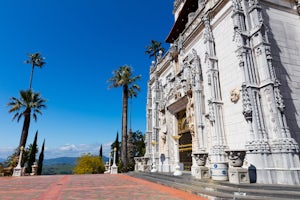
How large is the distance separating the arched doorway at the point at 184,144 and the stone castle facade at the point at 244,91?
82 millimetres

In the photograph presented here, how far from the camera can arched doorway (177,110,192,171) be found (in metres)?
A: 13.7

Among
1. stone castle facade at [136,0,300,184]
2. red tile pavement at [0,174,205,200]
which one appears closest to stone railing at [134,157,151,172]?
stone castle facade at [136,0,300,184]

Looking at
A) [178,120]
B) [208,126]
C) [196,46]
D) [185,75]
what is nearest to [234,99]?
[208,126]

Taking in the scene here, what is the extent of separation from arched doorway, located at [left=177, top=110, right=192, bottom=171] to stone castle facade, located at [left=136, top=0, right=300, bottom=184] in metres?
0.08

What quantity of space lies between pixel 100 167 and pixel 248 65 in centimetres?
2506

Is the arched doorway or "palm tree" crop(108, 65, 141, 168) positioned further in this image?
"palm tree" crop(108, 65, 141, 168)

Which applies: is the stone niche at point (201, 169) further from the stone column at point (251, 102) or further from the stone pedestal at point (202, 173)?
the stone column at point (251, 102)

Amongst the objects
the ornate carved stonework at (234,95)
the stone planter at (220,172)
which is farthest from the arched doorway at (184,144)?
the stone planter at (220,172)

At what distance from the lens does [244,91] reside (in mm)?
7824

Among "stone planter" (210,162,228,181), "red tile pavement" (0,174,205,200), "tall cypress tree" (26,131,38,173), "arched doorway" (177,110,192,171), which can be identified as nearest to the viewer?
"red tile pavement" (0,174,205,200)

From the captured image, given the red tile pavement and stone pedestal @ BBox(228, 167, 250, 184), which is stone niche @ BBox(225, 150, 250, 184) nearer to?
stone pedestal @ BBox(228, 167, 250, 184)

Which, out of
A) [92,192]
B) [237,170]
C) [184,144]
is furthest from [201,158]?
[184,144]

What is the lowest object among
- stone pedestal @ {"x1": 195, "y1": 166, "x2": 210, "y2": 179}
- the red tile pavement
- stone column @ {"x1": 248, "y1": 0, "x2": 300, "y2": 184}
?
the red tile pavement

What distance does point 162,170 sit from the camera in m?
15.9
